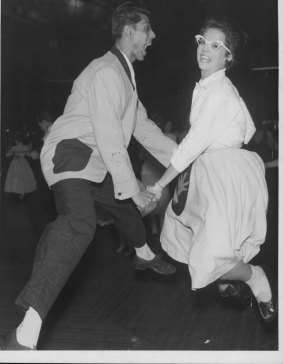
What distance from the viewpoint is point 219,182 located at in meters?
2.51

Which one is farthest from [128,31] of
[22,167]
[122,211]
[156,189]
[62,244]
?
[22,167]

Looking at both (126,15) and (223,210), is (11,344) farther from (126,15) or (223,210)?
(126,15)

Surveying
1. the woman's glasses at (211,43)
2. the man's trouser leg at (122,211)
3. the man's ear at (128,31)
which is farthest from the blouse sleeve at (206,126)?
the man's ear at (128,31)

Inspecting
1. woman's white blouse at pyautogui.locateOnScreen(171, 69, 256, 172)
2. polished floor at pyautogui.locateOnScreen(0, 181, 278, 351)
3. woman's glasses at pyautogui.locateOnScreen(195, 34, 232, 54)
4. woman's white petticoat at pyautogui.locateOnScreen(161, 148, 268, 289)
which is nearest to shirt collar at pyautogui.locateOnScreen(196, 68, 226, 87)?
woman's white blouse at pyautogui.locateOnScreen(171, 69, 256, 172)

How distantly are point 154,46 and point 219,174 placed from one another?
781 millimetres

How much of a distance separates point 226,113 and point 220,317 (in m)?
1.10

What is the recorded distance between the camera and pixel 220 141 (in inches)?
100

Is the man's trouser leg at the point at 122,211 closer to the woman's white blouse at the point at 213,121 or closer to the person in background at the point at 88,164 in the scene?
the person in background at the point at 88,164

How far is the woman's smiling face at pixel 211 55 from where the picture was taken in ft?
8.37

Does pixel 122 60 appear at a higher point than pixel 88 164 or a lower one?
higher

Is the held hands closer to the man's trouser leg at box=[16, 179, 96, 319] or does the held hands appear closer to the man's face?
the man's trouser leg at box=[16, 179, 96, 319]

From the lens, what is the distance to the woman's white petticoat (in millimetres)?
2484

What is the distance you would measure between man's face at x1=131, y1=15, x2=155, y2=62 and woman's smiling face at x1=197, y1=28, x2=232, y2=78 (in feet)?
0.93

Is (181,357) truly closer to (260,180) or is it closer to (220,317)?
(220,317)
